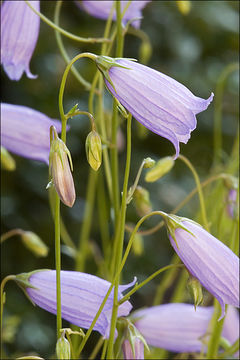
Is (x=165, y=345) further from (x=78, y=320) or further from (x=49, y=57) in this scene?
(x=49, y=57)

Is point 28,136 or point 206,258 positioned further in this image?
point 28,136

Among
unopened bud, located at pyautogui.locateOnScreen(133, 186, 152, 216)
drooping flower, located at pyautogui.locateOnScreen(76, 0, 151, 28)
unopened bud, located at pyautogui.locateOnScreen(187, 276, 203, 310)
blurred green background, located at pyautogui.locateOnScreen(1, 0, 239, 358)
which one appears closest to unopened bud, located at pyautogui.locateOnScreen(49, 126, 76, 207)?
unopened bud, located at pyautogui.locateOnScreen(187, 276, 203, 310)

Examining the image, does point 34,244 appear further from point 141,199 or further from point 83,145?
point 83,145

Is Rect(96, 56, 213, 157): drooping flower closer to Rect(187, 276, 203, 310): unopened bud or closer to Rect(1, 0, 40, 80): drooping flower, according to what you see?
Rect(187, 276, 203, 310): unopened bud

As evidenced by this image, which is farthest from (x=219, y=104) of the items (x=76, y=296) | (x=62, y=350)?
(x=62, y=350)

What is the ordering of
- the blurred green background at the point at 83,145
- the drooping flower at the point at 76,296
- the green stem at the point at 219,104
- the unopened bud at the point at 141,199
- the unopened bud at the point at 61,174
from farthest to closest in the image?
the blurred green background at the point at 83,145 < the green stem at the point at 219,104 < the unopened bud at the point at 141,199 < the drooping flower at the point at 76,296 < the unopened bud at the point at 61,174

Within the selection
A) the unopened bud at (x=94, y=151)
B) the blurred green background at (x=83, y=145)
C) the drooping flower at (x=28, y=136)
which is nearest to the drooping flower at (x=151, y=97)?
the unopened bud at (x=94, y=151)

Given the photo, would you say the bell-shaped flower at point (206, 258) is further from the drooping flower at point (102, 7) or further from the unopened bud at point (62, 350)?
the drooping flower at point (102, 7)
